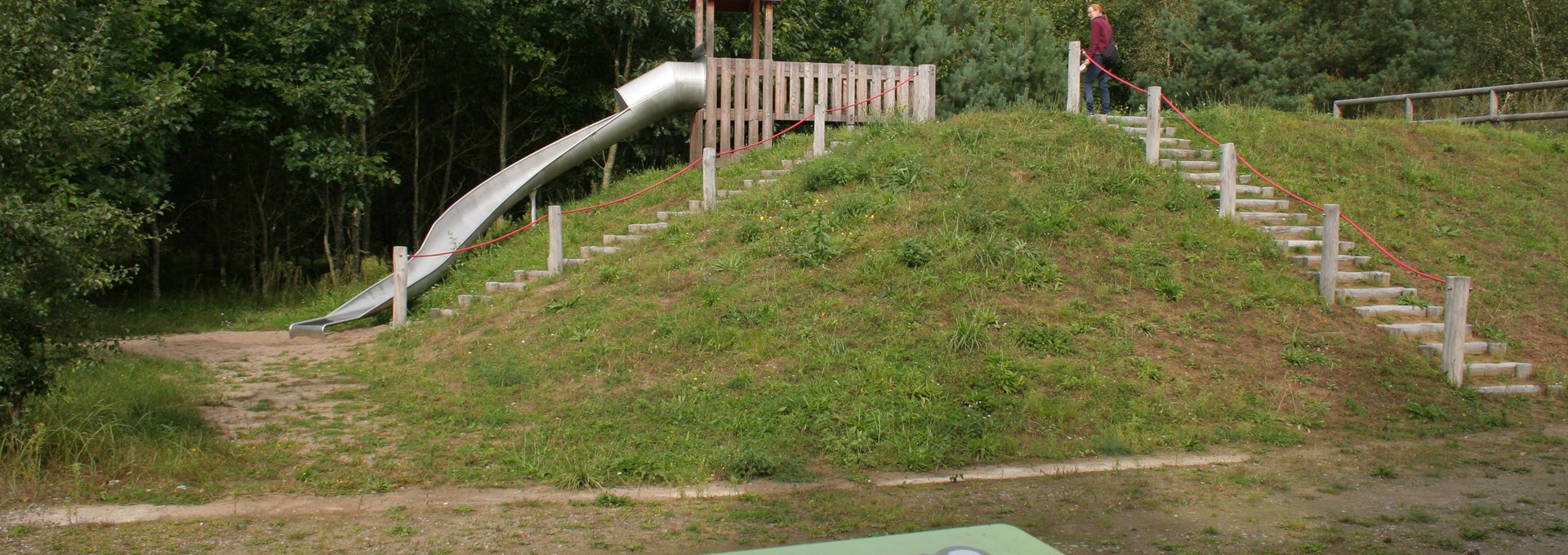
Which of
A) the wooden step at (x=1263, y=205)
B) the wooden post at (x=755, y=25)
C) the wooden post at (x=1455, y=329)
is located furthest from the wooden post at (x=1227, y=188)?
the wooden post at (x=755, y=25)

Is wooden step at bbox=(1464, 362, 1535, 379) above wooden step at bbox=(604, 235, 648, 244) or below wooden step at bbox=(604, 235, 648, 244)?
below

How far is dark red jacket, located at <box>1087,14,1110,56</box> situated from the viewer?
51.9ft

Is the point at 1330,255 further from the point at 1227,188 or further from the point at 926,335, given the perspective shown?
the point at 926,335

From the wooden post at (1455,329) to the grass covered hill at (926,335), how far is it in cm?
19

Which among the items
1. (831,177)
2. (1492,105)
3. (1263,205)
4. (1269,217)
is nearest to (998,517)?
(831,177)

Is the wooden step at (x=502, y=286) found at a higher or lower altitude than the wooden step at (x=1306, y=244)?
lower

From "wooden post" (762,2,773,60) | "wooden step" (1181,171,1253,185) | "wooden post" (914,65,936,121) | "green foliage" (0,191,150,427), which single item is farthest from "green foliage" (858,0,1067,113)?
"green foliage" (0,191,150,427)

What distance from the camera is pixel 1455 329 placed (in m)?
10.2

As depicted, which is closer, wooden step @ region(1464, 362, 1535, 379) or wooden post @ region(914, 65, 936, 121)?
wooden step @ region(1464, 362, 1535, 379)

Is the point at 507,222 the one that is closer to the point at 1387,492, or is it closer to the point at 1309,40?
the point at 1387,492

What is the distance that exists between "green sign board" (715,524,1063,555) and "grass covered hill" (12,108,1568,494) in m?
4.95

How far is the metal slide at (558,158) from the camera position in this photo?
1555 centimetres

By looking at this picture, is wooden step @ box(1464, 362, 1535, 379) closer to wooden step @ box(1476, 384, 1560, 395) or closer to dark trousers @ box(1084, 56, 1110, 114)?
wooden step @ box(1476, 384, 1560, 395)

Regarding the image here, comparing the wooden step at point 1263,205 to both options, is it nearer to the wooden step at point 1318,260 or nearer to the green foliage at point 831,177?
the wooden step at point 1318,260
